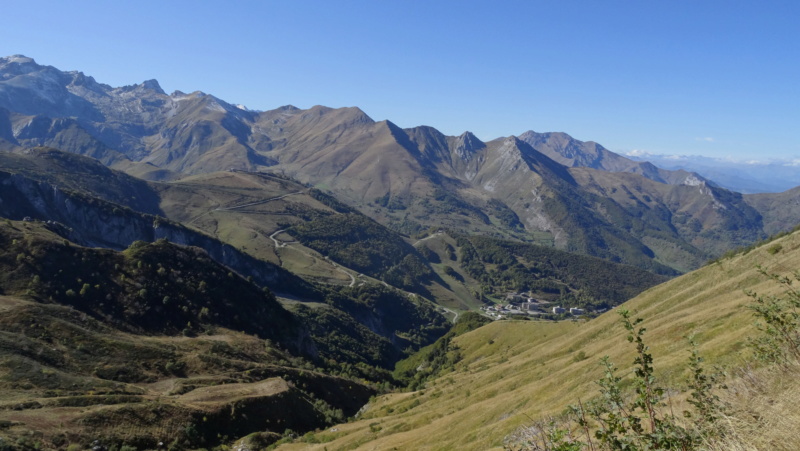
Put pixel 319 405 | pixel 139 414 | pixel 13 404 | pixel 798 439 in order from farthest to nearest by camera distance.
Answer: pixel 319 405
pixel 139 414
pixel 13 404
pixel 798 439

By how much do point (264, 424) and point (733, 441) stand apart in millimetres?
80003

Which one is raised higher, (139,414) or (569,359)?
(569,359)

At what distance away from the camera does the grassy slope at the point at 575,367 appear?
3953 cm

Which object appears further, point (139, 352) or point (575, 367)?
point (139, 352)

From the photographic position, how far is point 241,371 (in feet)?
313

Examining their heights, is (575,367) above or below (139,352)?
above

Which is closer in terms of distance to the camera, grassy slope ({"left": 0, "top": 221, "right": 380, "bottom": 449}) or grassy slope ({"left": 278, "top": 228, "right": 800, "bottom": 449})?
grassy slope ({"left": 278, "top": 228, "right": 800, "bottom": 449})

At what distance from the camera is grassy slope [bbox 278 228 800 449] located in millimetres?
39531

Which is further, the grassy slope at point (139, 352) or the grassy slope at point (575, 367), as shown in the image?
the grassy slope at point (139, 352)

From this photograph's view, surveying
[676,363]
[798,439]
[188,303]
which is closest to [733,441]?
[798,439]

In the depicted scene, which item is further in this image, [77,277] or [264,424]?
[77,277]

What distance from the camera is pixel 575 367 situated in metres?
54.2

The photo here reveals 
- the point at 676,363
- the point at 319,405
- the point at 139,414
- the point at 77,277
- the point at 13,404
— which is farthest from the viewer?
the point at 77,277

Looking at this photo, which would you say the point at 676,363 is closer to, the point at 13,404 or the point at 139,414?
the point at 139,414
